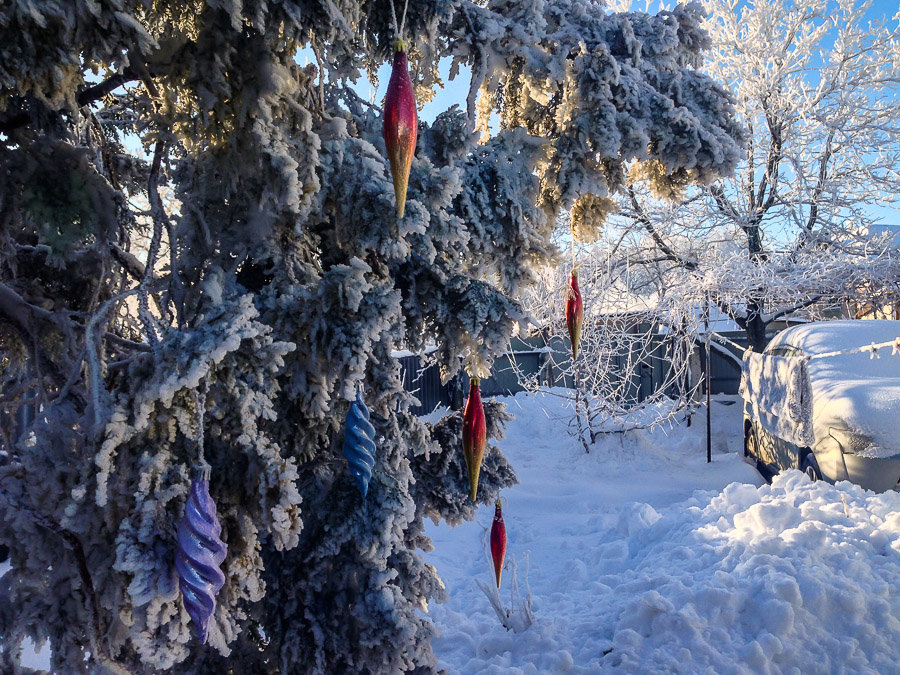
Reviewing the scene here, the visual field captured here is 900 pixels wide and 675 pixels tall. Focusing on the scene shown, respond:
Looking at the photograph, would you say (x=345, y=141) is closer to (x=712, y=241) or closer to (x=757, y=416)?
(x=757, y=416)

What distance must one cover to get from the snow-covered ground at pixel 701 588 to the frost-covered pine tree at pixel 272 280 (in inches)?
77.0

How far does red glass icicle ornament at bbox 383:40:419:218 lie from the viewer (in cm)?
152

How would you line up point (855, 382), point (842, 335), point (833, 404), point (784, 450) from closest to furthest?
1. point (833, 404)
2. point (855, 382)
3. point (842, 335)
4. point (784, 450)

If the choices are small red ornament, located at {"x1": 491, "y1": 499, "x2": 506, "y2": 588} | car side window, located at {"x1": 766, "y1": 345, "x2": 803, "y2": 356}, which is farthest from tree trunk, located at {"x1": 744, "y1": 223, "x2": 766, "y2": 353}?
small red ornament, located at {"x1": 491, "y1": 499, "x2": 506, "y2": 588}

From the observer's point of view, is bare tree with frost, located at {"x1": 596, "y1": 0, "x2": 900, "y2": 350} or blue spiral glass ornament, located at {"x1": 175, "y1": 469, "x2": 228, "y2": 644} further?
bare tree with frost, located at {"x1": 596, "y1": 0, "x2": 900, "y2": 350}

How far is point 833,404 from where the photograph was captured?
5.86 meters

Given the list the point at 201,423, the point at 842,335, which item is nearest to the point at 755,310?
the point at 842,335

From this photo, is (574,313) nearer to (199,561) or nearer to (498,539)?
(498,539)

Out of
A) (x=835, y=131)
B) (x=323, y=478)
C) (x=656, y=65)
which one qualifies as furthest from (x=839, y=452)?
(x=835, y=131)

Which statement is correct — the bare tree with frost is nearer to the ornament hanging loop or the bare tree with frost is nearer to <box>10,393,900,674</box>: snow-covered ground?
<box>10,393,900,674</box>: snow-covered ground

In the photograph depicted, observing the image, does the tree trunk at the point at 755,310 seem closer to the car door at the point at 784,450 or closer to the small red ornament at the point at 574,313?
the car door at the point at 784,450

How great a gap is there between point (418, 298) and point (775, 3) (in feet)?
43.3

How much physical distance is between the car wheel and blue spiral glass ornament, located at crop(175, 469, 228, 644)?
6656mm

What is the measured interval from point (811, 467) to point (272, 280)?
6.39 m
